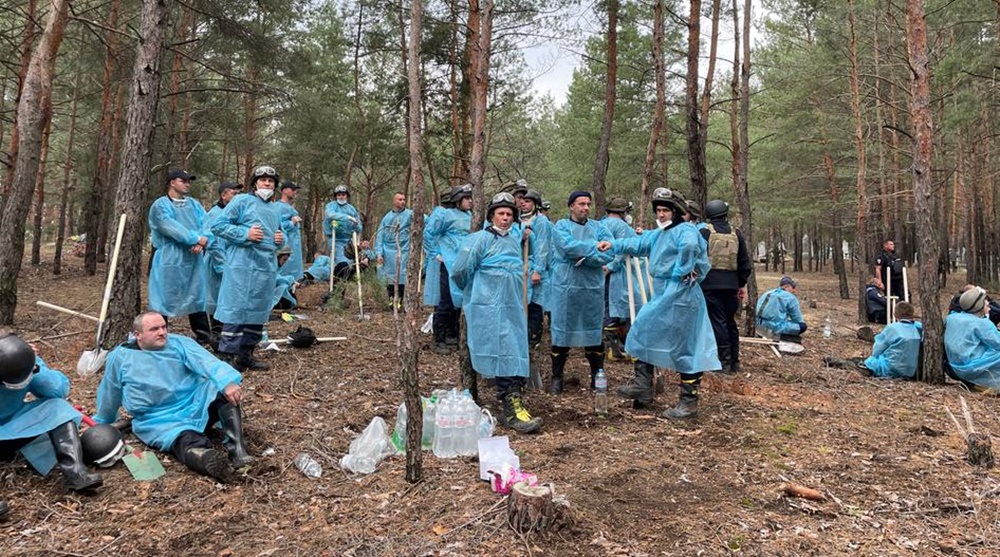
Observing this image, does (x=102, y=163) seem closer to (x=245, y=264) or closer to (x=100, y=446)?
(x=245, y=264)

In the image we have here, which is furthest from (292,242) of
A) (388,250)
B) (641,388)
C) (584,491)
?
(584,491)

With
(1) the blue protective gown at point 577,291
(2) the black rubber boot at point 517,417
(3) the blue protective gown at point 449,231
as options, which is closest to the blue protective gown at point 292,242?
(3) the blue protective gown at point 449,231

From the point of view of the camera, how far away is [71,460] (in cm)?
363

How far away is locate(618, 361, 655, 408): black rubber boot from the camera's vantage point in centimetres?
576

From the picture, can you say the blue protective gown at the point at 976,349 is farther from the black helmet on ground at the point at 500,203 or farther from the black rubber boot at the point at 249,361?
the black rubber boot at the point at 249,361

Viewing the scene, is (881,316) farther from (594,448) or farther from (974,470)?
(594,448)

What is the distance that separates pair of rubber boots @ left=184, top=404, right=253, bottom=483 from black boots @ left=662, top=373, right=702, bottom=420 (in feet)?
11.8

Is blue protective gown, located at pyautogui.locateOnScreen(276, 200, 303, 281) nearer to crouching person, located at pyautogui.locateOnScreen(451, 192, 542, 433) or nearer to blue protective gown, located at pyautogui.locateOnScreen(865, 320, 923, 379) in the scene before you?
crouching person, located at pyautogui.locateOnScreen(451, 192, 542, 433)

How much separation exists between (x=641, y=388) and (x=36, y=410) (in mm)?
4731

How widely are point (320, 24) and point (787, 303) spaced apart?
1806cm

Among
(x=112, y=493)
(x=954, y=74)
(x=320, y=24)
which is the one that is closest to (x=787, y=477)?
(x=112, y=493)

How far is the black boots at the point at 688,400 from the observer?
5.46 metres

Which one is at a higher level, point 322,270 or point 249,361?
point 322,270

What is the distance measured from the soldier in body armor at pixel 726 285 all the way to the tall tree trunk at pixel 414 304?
4674mm
